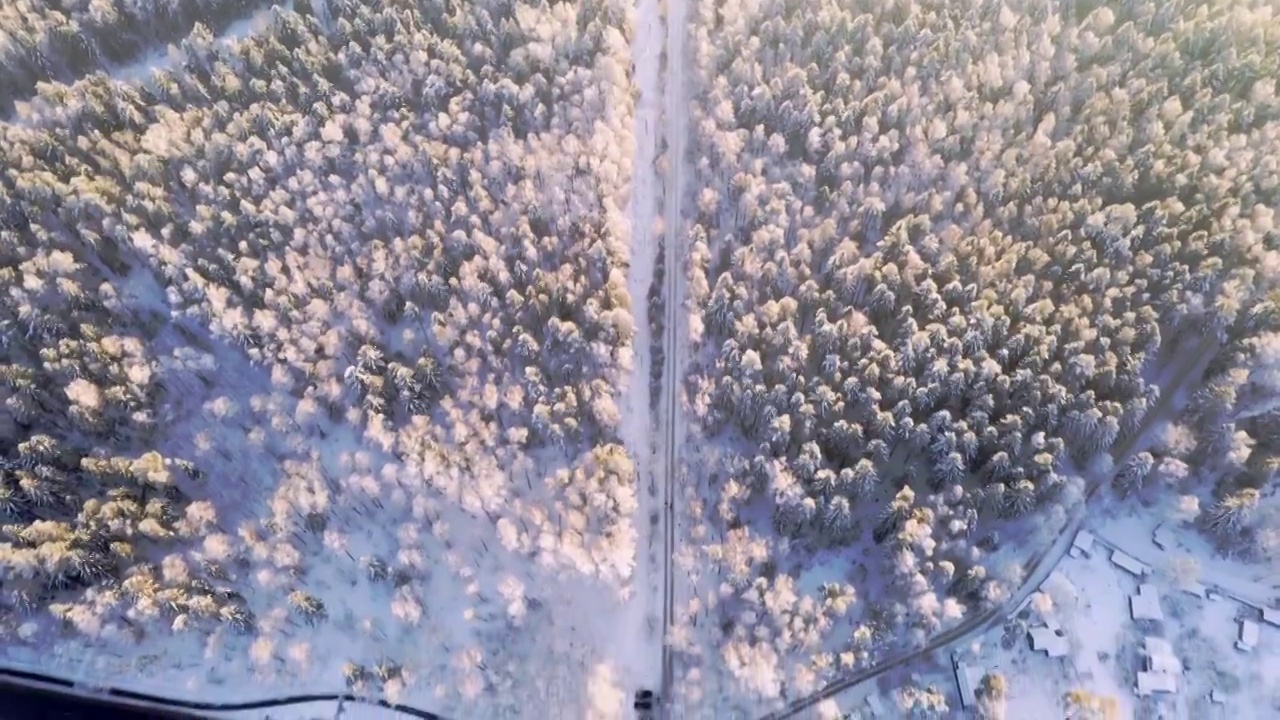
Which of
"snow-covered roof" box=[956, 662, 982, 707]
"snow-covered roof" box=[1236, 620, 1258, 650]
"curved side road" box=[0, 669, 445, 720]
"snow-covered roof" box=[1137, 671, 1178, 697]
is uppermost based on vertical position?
"snow-covered roof" box=[1236, 620, 1258, 650]

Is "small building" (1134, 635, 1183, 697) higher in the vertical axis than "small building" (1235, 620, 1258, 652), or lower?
lower

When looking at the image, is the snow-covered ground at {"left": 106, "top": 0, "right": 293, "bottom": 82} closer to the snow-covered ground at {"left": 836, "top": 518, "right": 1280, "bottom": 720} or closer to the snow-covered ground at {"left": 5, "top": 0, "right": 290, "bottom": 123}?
the snow-covered ground at {"left": 5, "top": 0, "right": 290, "bottom": 123}

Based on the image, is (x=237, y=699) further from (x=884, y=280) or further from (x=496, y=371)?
(x=884, y=280)

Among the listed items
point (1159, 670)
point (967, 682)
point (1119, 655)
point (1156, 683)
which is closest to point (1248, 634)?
point (1159, 670)

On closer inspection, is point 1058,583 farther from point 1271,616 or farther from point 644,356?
point 644,356

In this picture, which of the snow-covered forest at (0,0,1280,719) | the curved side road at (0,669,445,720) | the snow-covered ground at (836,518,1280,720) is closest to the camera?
the snow-covered ground at (836,518,1280,720)

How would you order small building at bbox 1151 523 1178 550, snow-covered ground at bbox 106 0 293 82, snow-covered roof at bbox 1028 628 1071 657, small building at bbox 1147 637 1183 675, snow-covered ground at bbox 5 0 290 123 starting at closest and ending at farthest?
1. small building at bbox 1147 637 1183 675
2. snow-covered roof at bbox 1028 628 1071 657
3. small building at bbox 1151 523 1178 550
4. snow-covered ground at bbox 5 0 290 123
5. snow-covered ground at bbox 106 0 293 82

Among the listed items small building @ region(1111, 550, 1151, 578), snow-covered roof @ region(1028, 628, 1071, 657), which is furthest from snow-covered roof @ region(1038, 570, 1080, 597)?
small building @ region(1111, 550, 1151, 578)

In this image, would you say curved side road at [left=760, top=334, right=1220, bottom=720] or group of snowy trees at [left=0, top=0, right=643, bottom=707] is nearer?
curved side road at [left=760, top=334, right=1220, bottom=720]
